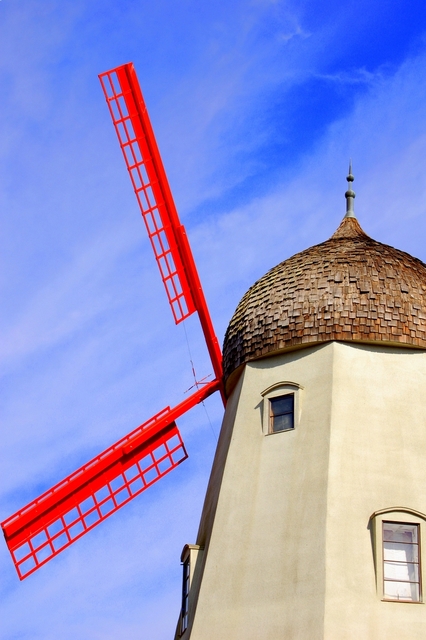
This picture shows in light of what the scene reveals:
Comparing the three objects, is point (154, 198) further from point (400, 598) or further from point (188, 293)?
point (400, 598)

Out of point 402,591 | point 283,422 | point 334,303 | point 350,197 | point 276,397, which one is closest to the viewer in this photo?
point 402,591

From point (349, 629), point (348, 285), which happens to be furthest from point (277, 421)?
point (349, 629)

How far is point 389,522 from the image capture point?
15.4 m

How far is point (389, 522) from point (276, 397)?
2691 millimetres

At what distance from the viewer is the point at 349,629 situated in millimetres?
14523

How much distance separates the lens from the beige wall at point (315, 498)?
14.9m

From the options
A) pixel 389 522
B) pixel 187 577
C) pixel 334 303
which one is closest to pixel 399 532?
pixel 389 522

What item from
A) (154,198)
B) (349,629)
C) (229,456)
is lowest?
(349,629)

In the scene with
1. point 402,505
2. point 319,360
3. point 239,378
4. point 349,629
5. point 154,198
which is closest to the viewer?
point 349,629

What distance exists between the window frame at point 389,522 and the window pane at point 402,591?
0.15 feet

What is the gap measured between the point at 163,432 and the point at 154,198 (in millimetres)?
4080

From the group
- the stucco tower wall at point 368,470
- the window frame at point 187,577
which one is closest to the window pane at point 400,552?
the stucco tower wall at point 368,470

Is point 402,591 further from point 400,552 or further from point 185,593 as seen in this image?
point 185,593

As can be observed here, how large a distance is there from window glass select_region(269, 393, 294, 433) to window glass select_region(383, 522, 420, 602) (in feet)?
7.29
